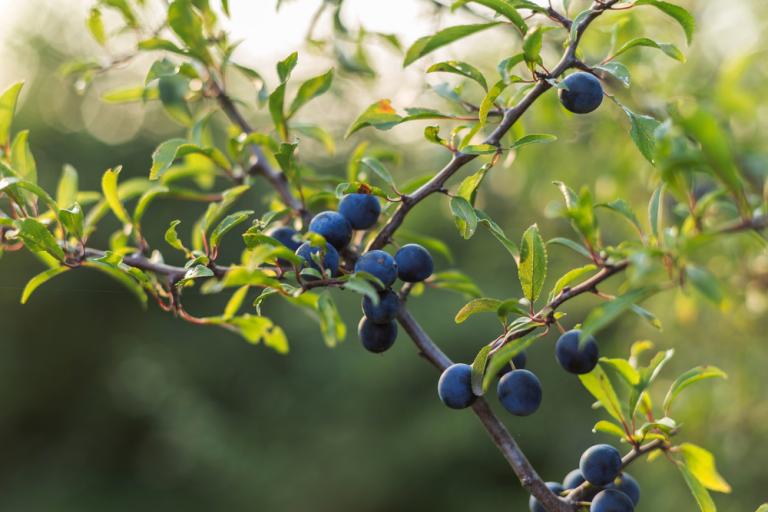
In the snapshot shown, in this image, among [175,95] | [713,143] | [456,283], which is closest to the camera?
[713,143]

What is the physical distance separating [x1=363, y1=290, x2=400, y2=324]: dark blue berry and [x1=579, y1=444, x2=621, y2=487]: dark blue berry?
0.21m

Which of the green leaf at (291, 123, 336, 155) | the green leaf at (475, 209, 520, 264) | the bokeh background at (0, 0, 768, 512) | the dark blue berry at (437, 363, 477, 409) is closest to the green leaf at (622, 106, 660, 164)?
the green leaf at (475, 209, 520, 264)

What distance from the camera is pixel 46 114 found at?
754 cm

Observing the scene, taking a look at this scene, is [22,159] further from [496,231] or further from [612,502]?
[612,502]

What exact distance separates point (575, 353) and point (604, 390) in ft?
0.31

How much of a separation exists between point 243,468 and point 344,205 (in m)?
5.80

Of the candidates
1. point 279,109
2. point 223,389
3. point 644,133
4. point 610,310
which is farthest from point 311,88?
point 223,389

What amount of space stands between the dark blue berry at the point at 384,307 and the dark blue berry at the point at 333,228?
60mm

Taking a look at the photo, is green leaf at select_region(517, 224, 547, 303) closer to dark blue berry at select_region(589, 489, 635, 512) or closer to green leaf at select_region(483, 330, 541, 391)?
green leaf at select_region(483, 330, 541, 391)

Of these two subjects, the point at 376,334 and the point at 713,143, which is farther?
the point at 376,334

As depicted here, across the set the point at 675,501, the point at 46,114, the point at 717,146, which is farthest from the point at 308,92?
the point at 46,114

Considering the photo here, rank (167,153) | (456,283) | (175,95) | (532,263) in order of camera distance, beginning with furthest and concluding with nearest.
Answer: (175,95), (456,283), (167,153), (532,263)

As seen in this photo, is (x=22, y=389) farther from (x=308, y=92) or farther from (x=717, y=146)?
(x=717, y=146)

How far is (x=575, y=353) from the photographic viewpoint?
2.00ft
